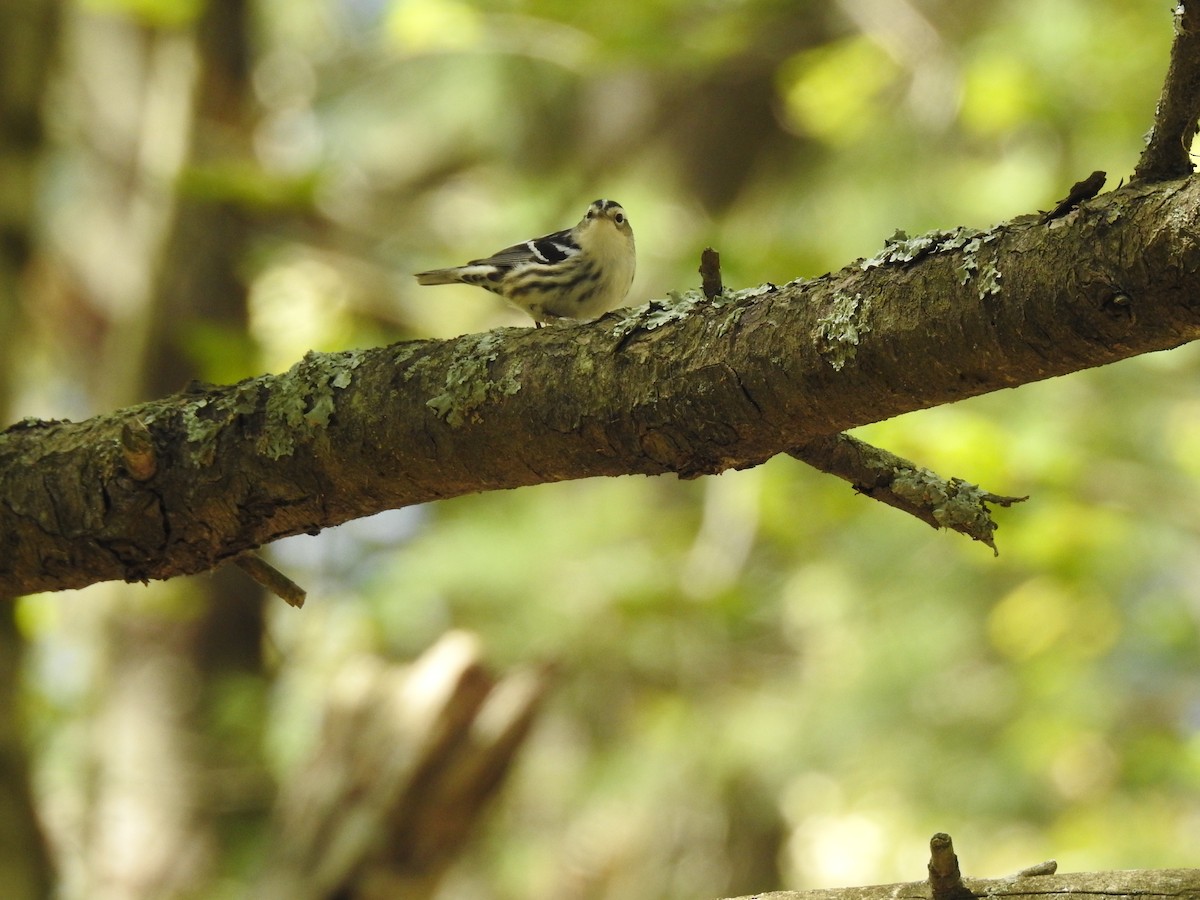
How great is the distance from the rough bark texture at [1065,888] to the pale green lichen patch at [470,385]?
0.98 m

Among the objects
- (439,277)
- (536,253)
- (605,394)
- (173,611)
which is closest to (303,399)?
(605,394)

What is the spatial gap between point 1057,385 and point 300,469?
771 cm

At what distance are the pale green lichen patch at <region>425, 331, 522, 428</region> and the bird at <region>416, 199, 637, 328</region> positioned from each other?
258cm

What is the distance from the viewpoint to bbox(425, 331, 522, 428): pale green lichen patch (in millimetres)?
2324

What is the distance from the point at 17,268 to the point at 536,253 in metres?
2.32

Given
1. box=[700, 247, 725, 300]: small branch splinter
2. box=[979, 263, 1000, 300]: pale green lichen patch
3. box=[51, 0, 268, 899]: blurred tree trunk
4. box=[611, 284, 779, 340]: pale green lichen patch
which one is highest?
box=[51, 0, 268, 899]: blurred tree trunk

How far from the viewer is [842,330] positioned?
1960mm

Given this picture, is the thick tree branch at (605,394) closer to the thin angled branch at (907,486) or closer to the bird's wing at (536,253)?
the thin angled branch at (907,486)

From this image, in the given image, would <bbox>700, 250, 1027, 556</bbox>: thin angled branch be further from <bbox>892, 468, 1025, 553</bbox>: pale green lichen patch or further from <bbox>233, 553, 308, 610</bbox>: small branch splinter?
<bbox>233, 553, 308, 610</bbox>: small branch splinter

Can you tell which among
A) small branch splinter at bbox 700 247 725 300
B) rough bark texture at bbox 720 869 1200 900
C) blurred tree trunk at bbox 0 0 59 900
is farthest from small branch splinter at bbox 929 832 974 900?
blurred tree trunk at bbox 0 0 59 900

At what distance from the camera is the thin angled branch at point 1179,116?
5.77ft

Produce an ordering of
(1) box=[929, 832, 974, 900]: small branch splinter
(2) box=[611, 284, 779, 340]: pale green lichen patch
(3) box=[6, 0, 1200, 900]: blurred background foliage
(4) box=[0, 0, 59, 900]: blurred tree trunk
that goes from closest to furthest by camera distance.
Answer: (1) box=[929, 832, 974, 900]: small branch splinter → (2) box=[611, 284, 779, 340]: pale green lichen patch → (4) box=[0, 0, 59, 900]: blurred tree trunk → (3) box=[6, 0, 1200, 900]: blurred background foliage

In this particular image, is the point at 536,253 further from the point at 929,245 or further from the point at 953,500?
the point at 929,245

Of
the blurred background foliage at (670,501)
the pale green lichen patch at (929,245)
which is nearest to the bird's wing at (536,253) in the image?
the blurred background foliage at (670,501)
